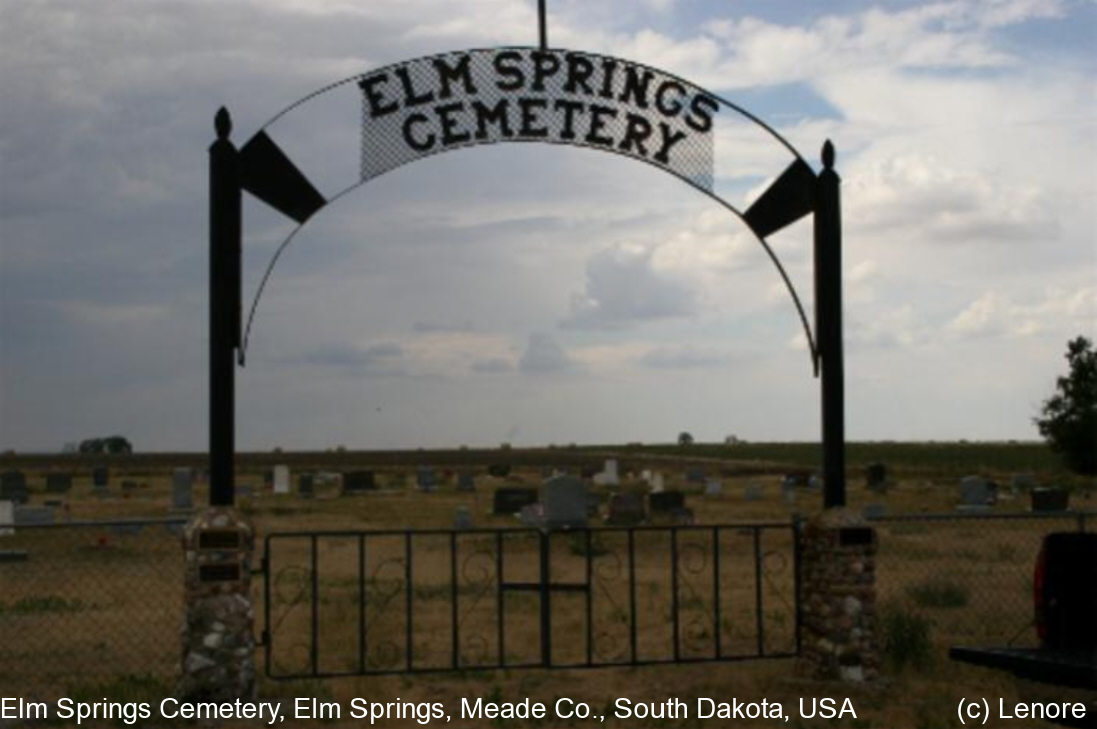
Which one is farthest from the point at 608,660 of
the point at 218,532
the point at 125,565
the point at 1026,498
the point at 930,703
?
the point at 1026,498

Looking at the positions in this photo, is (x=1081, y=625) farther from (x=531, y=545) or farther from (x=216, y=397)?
(x=531, y=545)

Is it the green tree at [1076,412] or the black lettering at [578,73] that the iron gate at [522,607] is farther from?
the green tree at [1076,412]

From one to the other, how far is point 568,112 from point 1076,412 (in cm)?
4598

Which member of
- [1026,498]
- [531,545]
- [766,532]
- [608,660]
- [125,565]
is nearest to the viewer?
[608,660]

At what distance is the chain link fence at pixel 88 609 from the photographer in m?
11.6

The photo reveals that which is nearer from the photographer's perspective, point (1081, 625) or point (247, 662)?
point (1081, 625)

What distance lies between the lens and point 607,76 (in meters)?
10.5

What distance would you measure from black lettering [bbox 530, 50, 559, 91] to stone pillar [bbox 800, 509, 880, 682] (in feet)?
12.9

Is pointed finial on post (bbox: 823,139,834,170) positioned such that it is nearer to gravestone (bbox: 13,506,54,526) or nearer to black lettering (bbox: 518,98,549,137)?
black lettering (bbox: 518,98,549,137)

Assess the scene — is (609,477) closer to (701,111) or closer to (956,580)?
(956,580)

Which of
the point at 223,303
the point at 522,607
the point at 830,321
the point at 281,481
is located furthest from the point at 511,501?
the point at 223,303

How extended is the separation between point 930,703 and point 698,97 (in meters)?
4.83

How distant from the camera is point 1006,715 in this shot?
9.36m

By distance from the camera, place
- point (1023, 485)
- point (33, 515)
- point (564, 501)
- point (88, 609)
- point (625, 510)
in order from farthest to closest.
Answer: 1. point (1023, 485)
2. point (625, 510)
3. point (33, 515)
4. point (564, 501)
5. point (88, 609)
